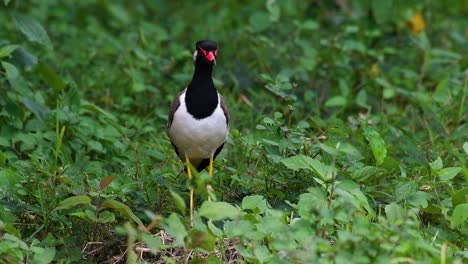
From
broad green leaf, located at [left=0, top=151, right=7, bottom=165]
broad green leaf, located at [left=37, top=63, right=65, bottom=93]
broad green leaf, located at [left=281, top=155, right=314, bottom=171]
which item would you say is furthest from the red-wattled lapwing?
broad green leaf, located at [left=37, top=63, right=65, bottom=93]

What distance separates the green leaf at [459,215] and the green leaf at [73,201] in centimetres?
156

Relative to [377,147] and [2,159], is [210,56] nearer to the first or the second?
[377,147]

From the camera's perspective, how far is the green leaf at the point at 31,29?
561 centimetres

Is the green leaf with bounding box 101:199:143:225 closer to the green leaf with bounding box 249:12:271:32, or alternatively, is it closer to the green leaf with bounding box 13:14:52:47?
the green leaf with bounding box 13:14:52:47

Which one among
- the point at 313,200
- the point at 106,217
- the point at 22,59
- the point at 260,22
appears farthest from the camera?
the point at 260,22

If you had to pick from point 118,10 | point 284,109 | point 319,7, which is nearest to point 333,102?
point 284,109

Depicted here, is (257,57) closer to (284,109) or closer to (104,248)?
(284,109)

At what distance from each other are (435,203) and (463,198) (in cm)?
17

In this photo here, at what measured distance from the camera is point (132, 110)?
652 cm

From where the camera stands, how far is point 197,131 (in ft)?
16.4

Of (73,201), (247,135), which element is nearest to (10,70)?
(247,135)

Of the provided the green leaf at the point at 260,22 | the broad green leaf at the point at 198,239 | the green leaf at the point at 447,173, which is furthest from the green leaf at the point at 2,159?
the green leaf at the point at 260,22

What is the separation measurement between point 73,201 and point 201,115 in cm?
99

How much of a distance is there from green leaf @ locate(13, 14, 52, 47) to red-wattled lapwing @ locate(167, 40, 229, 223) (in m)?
0.99
